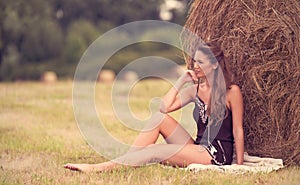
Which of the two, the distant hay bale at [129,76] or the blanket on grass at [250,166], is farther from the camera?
the distant hay bale at [129,76]

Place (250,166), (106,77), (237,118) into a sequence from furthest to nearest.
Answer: (106,77), (250,166), (237,118)

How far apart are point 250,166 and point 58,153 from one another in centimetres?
226

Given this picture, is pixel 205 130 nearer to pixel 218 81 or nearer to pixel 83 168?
pixel 218 81

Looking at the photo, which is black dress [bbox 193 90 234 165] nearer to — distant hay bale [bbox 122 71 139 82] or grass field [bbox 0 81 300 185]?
grass field [bbox 0 81 300 185]

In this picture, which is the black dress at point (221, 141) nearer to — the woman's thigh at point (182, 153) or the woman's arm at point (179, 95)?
the woman's thigh at point (182, 153)

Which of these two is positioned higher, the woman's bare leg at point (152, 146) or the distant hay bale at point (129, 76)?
the woman's bare leg at point (152, 146)

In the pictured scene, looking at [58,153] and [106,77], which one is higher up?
[58,153]

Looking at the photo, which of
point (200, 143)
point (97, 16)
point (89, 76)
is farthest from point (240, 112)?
point (97, 16)

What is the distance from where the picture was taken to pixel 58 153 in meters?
6.62

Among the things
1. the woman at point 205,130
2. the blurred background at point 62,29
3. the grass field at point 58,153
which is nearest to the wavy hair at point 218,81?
the woman at point 205,130

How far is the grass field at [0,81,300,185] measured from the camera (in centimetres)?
502

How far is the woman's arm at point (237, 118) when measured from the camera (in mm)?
5340

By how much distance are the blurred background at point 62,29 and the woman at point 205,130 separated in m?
18.1

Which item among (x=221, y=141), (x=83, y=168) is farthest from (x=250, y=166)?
(x=83, y=168)
